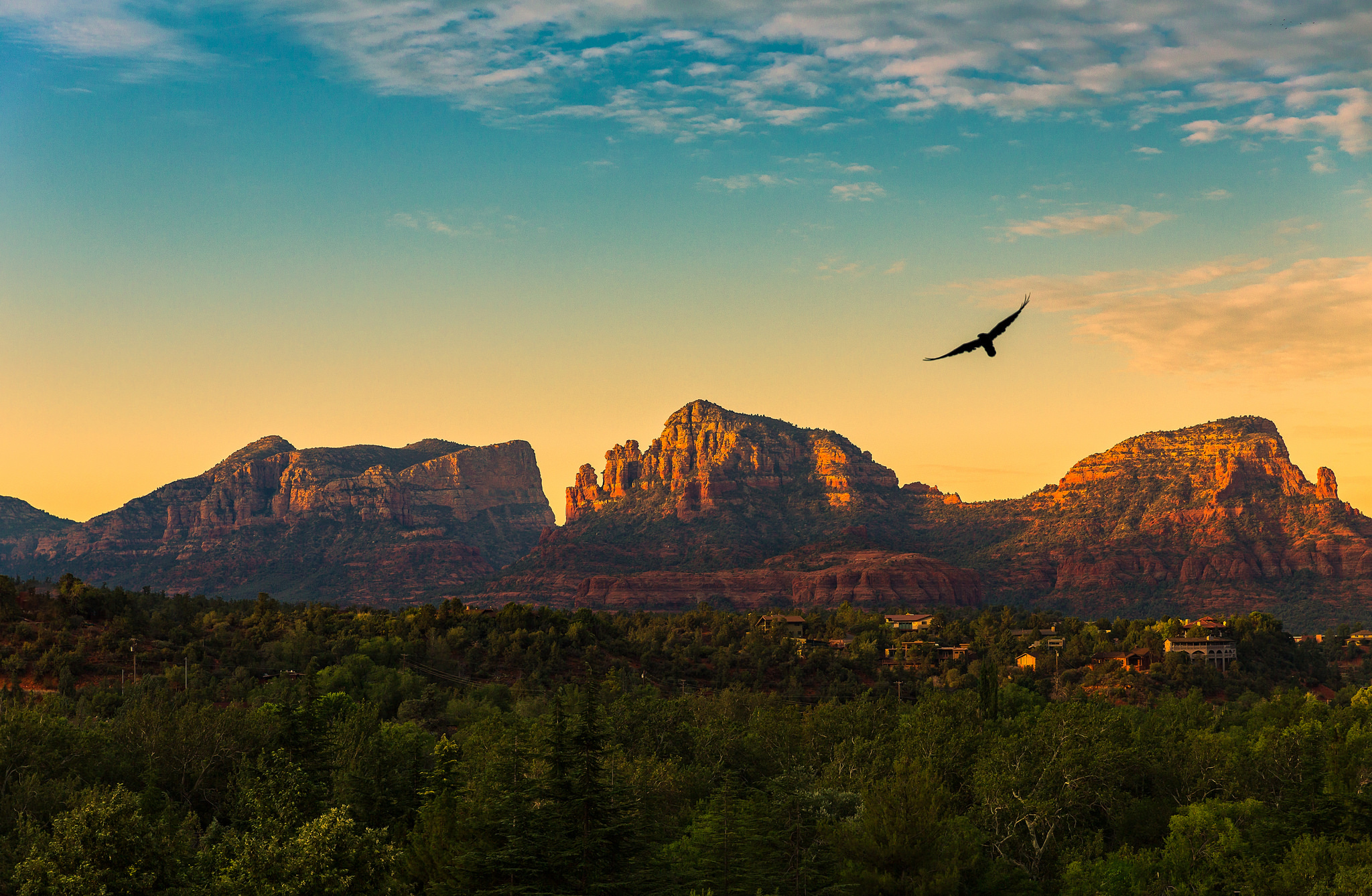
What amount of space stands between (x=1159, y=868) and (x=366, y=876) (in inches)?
1414

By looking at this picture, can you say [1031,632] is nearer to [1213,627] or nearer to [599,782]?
[1213,627]

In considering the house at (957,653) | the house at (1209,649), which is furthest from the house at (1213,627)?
the house at (957,653)

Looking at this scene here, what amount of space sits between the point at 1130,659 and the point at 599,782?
128469 mm

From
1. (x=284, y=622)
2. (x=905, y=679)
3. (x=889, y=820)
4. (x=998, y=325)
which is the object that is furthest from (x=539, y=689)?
(x=998, y=325)

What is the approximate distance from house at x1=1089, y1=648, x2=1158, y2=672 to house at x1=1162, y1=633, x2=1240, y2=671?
8.32ft

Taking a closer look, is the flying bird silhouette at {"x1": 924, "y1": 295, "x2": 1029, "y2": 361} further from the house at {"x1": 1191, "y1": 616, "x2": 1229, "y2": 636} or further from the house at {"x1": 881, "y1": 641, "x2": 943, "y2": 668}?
the house at {"x1": 1191, "y1": 616, "x2": 1229, "y2": 636}

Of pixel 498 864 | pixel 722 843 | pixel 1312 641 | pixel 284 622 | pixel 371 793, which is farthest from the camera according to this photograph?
pixel 1312 641

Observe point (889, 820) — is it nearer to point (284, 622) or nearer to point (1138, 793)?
point (1138, 793)

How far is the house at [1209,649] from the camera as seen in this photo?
163 meters

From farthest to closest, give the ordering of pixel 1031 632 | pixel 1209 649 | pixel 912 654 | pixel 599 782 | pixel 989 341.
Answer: pixel 1031 632 → pixel 912 654 → pixel 1209 649 → pixel 599 782 → pixel 989 341

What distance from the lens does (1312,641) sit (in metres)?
192

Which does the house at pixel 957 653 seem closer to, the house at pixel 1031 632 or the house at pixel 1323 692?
the house at pixel 1031 632

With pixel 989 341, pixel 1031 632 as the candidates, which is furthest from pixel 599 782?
pixel 1031 632

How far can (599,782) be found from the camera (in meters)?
48.9
